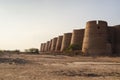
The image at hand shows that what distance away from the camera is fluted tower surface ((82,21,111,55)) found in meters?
29.7

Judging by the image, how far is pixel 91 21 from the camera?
103 ft

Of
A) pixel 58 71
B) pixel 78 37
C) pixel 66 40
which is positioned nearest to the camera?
pixel 58 71

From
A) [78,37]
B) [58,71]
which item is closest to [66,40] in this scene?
[78,37]

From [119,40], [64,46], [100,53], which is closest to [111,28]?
[119,40]

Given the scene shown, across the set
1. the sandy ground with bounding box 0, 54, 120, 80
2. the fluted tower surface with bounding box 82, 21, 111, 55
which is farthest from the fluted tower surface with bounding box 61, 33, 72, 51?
the sandy ground with bounding box 0, 54, 120, 80

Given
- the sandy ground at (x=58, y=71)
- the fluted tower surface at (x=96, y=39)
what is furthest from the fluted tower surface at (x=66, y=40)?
the sandy ground at (x=58, y=71)

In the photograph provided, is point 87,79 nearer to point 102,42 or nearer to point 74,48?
point 102,42

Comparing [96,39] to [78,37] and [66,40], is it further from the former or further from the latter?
[66,40]

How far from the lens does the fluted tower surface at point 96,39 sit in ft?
97.6

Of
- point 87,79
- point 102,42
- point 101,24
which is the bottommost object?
point 87,79

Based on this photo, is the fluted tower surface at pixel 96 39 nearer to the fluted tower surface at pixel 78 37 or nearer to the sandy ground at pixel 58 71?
the fluted tower surface at pixel 78 37

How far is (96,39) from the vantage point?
30141mm

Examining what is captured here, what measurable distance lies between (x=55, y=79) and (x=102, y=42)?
23841 mm

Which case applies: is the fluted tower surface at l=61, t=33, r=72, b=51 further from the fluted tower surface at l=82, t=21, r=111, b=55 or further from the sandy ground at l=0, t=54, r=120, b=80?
the sandy ground at l=0, t=54, r=120, b=80
